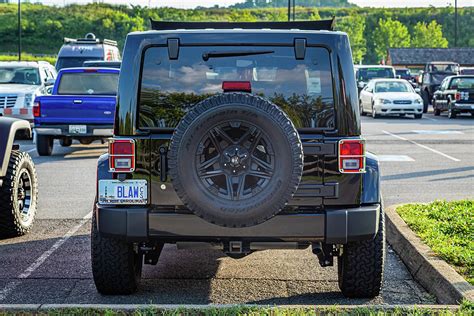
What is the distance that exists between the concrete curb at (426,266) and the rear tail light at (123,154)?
2344 mm

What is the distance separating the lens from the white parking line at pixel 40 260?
6.45 meters

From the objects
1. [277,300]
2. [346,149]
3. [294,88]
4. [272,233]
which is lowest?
[277,300]

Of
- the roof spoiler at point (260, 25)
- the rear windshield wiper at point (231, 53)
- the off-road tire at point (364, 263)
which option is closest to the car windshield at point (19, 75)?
the roof spoiler at point (260, 25)

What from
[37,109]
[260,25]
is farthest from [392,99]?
[260,25]

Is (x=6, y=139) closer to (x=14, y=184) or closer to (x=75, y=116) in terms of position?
(x=14, y=184)

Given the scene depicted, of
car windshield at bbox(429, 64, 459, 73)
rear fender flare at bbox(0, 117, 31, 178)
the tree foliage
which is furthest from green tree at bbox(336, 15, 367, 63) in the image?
rear fender flare at bbox(0, 117, 31, 178)

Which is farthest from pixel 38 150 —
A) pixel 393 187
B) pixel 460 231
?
pixel 460 231

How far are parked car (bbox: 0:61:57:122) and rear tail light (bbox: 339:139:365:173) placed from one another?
14.5m

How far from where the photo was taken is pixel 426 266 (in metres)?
6.74

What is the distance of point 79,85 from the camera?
17.3 metres

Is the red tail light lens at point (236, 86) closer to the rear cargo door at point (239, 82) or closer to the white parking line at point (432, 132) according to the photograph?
the rear cargo door at point (239, 82)

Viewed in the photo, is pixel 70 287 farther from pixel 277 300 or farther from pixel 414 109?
pixel 414 109

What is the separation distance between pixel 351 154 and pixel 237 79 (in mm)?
905

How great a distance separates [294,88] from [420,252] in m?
2.14
